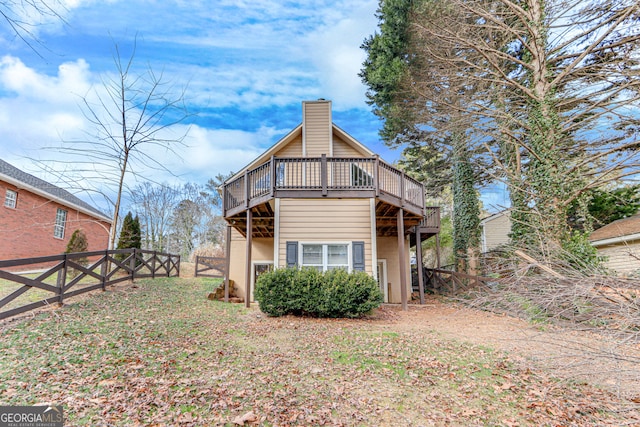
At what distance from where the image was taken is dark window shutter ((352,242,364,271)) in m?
9.95

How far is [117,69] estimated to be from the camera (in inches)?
424

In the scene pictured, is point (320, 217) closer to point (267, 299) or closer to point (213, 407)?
point (267, 299)

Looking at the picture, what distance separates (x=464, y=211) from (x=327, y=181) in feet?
31.3

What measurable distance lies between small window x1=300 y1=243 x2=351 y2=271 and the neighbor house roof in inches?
402

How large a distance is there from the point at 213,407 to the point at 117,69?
11.6 m

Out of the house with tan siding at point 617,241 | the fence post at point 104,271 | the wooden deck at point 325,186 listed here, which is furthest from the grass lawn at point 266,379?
the house with tan siding at point 617,241

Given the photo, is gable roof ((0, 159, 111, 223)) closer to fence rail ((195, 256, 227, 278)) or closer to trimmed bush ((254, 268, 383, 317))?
fence rail ((195, 256, 227, 278))

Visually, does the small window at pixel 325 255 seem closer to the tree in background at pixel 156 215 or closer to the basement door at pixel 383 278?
the basement door at pixel 383 278

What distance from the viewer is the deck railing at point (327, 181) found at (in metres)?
9.45

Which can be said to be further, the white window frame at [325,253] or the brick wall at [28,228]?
the brick wall at [28,228]

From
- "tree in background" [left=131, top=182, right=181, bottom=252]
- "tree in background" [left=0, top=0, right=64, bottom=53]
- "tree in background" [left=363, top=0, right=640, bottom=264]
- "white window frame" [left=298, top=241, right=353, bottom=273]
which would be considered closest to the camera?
"tree in background" [left=0, top=0, right=64, bottom=53]

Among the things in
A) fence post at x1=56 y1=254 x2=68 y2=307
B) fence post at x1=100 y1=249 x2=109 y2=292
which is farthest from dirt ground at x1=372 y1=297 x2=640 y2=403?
fence post at x1=100 y1=249 x2=109 y2=292

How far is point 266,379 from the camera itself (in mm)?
4359

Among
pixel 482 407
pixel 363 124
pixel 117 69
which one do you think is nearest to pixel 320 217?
pixel 482 407
